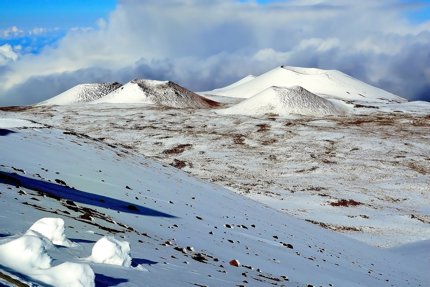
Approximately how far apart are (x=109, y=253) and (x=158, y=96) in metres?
99.9

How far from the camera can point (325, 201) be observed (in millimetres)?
42219

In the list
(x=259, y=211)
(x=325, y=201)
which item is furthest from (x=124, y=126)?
(x=259, y=211)

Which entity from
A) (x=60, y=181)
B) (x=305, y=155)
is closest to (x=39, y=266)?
(x=60, y=181)

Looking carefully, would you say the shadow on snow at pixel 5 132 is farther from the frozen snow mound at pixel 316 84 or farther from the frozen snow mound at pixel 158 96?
the frozen snow mound at pixel 316 84

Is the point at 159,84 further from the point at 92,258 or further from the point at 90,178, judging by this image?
the point at 92,258

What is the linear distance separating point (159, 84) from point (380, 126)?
1920 inches

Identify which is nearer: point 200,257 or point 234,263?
point 200,257

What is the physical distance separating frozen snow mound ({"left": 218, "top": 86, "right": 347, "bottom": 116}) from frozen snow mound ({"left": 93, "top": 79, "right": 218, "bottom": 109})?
523 inches

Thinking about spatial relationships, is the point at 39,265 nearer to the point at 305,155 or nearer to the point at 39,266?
the point at 39,266

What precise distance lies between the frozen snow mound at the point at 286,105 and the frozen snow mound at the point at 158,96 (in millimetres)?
13274

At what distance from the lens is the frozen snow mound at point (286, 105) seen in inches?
3708

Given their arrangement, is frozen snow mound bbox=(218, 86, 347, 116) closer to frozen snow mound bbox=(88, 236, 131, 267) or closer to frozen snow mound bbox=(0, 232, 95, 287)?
frozen snow mound bbox=(88, 236, 131, 267)

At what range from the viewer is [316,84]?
145000 mm

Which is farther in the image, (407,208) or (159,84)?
(159,84)
